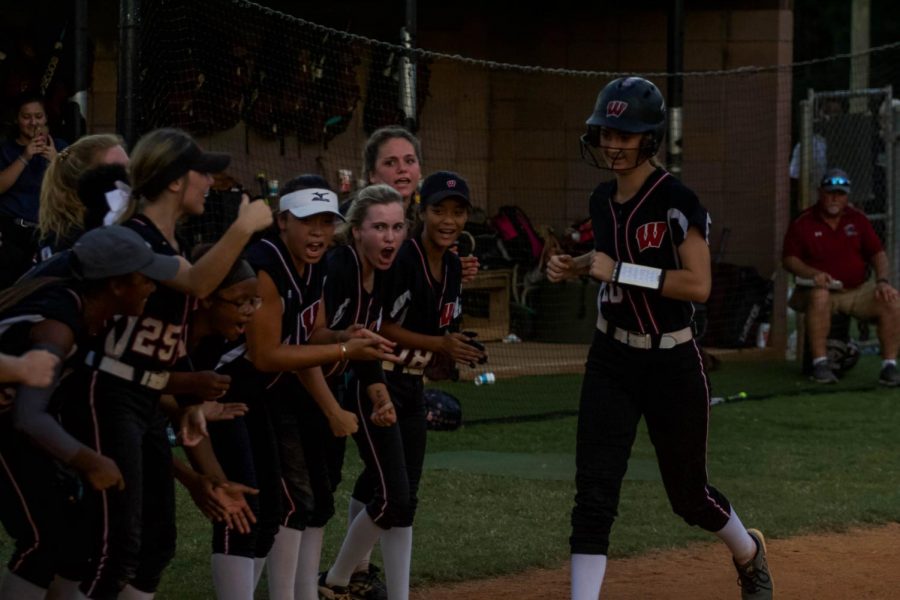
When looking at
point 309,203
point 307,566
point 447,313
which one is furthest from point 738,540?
point 309,203

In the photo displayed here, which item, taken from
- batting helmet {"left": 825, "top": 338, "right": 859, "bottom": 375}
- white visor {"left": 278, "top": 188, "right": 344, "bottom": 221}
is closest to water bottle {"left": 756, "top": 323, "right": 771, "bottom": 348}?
batting helmet {"left": 825, "top": 338, "right": 859, "bottom": 375}

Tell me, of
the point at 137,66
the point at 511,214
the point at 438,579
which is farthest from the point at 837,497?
the point at 511,214

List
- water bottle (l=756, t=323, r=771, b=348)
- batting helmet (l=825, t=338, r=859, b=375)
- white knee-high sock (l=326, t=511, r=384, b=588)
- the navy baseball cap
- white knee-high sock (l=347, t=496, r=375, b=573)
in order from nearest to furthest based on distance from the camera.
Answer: white knee-high sock (l=326, t=511, r=384, b=588)
white knee-high sock (l=347, t=496, r=375, b=573)
the navy baseball cap
batting helmet (l=825, t=338, r=859, b=375)
water bottle (l=756, t=323, r=771, b=348)

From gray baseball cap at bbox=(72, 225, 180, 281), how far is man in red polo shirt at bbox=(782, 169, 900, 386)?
9.77 m

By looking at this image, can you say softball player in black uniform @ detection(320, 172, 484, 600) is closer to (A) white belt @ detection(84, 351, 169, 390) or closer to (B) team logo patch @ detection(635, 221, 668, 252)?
(B) team logo patch @ detection(635, 221, 668, 252)

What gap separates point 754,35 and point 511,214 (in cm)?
297

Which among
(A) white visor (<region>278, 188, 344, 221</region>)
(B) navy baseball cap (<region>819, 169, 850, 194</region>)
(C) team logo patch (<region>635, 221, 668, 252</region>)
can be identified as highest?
(B) navy baseball cap (<region>819, 169, 850, 194</region>)

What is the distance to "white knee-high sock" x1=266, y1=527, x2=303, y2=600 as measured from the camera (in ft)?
18.5

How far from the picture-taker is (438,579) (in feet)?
21.9

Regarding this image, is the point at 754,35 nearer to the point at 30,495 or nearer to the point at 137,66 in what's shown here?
the point at 137,66

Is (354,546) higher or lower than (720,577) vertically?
higher

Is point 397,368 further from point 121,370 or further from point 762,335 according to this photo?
point 762,335

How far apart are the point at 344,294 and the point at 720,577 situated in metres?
2.22

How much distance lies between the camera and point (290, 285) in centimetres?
548
